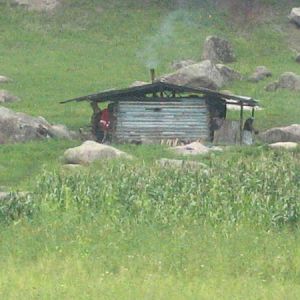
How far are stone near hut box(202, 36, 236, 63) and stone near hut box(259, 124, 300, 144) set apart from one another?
18.5 meters

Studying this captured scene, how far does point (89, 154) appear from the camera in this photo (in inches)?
1328

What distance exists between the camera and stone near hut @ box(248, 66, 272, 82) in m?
55.0

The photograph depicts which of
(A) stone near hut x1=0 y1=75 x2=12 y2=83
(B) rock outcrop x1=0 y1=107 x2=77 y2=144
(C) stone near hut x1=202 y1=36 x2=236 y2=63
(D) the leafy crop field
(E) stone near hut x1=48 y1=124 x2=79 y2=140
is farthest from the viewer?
(C) stone near hut x1=202 y1=36 x2=236 y2=63

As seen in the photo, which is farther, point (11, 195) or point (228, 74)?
point (228, 74)

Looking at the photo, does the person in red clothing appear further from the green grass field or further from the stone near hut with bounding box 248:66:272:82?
the stone near hut with bounding box 248:66:272:82

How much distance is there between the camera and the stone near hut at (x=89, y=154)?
33438 millimetres

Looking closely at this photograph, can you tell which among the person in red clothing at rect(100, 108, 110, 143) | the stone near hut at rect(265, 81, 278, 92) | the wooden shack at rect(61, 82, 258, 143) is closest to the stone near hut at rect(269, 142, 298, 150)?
the wooden shack at rect(61, 82, 258, 143)

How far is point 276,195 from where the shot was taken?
25.1 metres

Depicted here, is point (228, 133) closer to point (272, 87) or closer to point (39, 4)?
point (272, 87)

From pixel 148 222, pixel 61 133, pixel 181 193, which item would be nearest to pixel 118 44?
pixel 61 133

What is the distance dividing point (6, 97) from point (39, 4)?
62.0 ft

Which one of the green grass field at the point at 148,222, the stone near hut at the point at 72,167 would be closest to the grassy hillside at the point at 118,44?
the green grass field at the point at 148,222

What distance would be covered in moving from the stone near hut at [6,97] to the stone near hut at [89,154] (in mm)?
14886

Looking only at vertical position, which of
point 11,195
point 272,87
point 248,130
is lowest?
point 272,87
